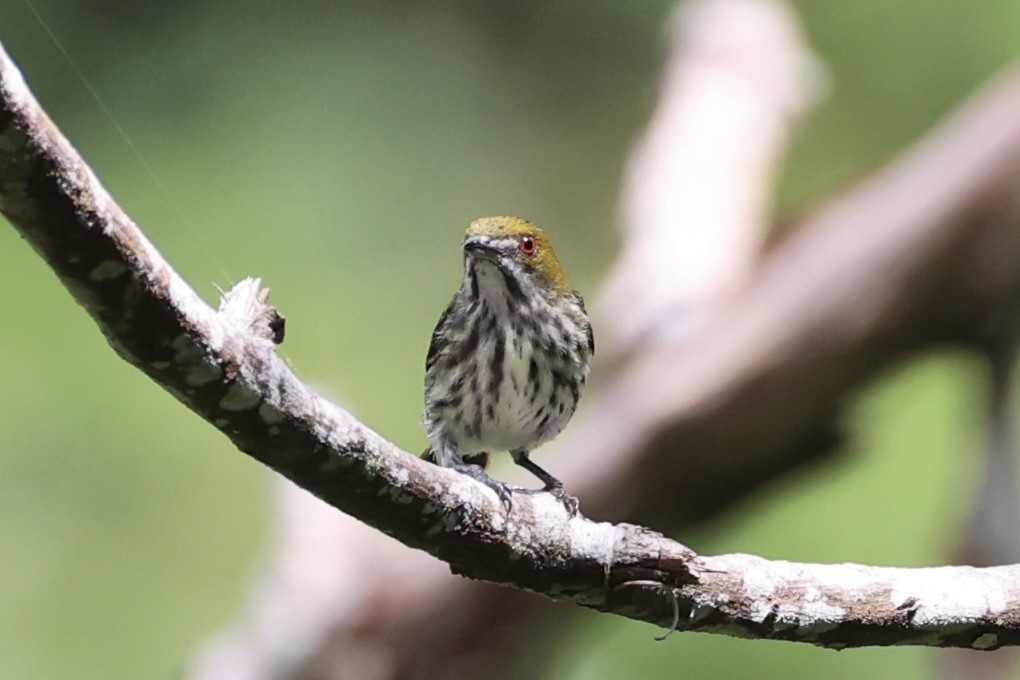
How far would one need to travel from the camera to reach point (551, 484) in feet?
7.84

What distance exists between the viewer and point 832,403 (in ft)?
14.3

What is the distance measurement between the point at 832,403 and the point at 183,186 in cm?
335

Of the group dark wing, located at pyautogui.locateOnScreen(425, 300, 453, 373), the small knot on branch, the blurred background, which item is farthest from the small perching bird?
the blurred background

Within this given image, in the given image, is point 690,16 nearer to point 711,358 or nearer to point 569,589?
point 711,358

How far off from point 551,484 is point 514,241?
454 mm

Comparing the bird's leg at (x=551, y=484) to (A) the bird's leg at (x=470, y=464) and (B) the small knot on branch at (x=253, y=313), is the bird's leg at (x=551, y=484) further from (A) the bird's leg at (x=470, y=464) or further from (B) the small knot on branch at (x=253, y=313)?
(B) the small knot on branch at (x=253, y=313)

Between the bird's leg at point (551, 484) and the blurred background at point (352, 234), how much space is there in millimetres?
1967

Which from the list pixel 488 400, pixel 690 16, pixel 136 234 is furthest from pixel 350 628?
pixel 136 234

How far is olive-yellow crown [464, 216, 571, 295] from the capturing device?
7.55 feet

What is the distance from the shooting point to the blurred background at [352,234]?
17.4ft

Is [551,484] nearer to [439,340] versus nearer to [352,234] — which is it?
[439,340]

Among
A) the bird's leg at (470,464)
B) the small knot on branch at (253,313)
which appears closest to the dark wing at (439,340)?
the bird's leg at (470,464)

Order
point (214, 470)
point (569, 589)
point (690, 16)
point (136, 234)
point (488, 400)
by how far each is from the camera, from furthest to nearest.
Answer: point (214, 470) → point (690, 16) → point (488, 400) → point (569, 589) → point (136, 234)

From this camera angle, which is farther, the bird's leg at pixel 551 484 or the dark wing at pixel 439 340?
Answer: the dark wing at pixel 439 340
